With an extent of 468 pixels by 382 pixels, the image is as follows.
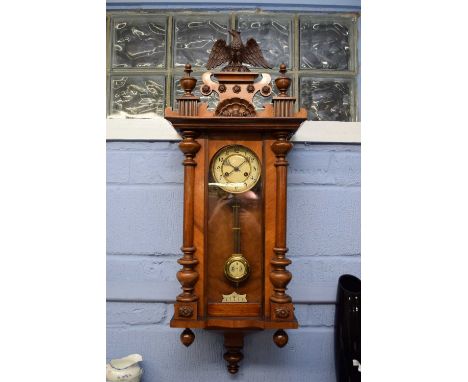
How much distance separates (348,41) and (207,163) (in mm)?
586

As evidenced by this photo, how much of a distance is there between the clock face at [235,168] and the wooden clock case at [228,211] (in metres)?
0.01

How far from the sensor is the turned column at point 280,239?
737 mm

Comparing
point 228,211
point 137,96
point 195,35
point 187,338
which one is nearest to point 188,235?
point 228,211

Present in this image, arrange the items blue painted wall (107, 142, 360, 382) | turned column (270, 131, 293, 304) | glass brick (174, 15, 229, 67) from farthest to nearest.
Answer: glass brick (174, 15, 229, 67)
blue painted wall (107, 142, 360, 382)
turned column (270, 131, 293, 304)

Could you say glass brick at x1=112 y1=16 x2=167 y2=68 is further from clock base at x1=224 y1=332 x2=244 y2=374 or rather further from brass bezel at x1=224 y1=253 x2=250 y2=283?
clock base at x1=224 y1=332 x2=244 y2=374

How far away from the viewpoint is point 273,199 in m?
0.76

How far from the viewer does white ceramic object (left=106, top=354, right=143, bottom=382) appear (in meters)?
0.79

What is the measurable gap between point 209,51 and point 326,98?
1.20 feet

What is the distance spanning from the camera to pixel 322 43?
100 cm

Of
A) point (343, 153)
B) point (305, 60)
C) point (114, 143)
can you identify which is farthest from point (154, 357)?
point (305, 60)

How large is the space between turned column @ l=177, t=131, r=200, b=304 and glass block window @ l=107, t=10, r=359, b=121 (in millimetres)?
288

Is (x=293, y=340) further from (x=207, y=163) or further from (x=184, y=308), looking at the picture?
(x=207, y=163)

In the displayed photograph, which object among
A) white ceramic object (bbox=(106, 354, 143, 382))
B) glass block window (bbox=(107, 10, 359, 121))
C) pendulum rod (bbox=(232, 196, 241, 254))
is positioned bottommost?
white ceramic object (bbox=(106, 354, 143, 382))

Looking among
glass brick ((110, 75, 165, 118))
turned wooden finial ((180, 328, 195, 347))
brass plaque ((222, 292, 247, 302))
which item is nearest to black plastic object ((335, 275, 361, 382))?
brass plaque ((222, 292, 247, 302))
